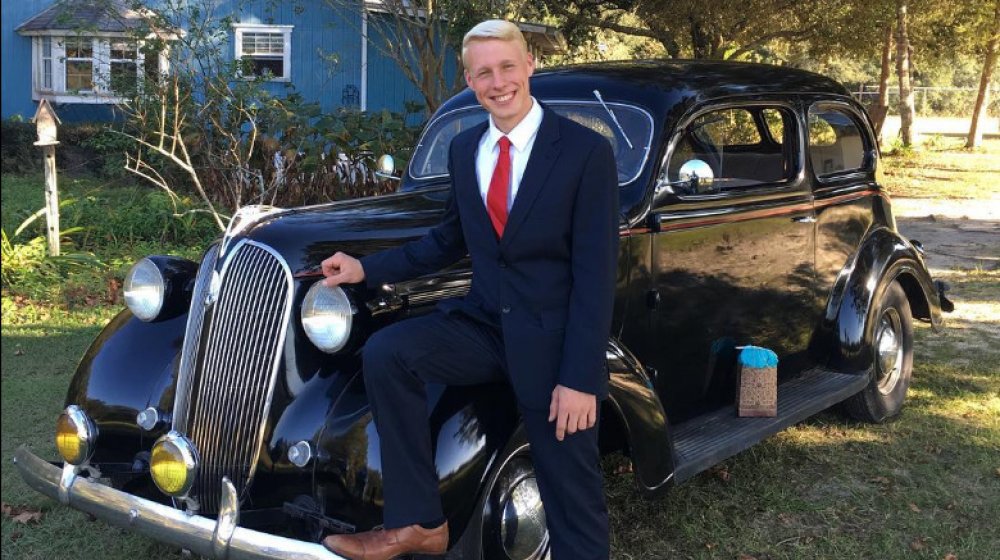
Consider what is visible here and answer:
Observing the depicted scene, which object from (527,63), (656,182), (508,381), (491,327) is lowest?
(508,381)

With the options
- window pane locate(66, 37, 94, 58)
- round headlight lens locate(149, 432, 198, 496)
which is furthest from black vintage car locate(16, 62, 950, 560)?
window pane locate(66, 37, 94, 58)

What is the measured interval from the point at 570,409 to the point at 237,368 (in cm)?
118

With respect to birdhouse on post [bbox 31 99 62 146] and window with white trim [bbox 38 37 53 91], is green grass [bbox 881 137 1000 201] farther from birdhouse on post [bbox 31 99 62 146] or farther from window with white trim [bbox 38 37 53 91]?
window with white trim [bbox 38 37 53 91]

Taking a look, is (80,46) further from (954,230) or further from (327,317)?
(954,230)

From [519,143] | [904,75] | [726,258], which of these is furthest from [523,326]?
[904,75]

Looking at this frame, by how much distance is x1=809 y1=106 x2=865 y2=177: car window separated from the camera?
5.00 meters

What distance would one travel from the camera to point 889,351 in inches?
215

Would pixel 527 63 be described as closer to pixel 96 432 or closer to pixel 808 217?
pixel 96 432

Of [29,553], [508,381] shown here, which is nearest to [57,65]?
[29,553]

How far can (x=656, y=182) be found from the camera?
4.02 meters

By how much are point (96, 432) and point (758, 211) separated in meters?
2.93

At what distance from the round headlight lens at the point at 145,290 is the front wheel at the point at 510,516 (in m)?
1.52

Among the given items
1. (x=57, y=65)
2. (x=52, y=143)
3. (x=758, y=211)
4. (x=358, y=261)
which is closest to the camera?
(x=358, y=261)

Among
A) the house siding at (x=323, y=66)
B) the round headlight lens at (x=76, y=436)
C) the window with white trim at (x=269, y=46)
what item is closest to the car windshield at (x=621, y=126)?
the round headlight lens at (x=76, y=436)
